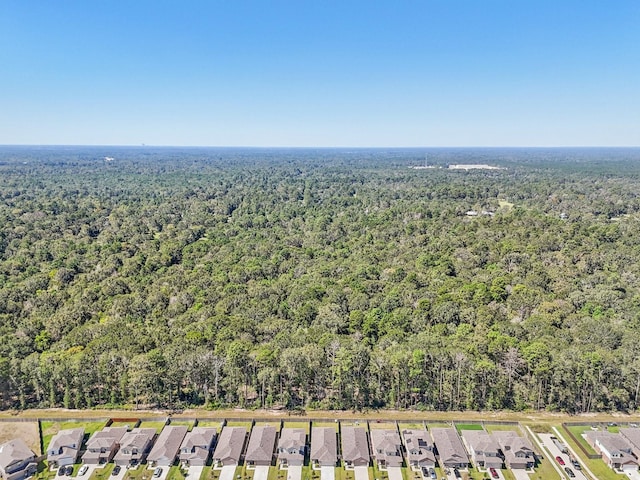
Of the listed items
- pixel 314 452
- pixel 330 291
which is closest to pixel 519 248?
pixel 330 291

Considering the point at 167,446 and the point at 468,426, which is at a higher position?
the point at 167,446

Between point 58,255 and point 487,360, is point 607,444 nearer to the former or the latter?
point 487,360

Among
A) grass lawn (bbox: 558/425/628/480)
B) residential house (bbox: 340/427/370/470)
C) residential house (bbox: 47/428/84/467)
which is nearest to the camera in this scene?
grass lawn (bbox: 558/425/628/480)

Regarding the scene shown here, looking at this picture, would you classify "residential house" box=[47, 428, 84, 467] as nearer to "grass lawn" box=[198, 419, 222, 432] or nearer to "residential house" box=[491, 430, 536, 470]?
"grass lawn" box=[198, 419, 222, 432]

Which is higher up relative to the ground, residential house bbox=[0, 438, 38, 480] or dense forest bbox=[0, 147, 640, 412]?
dense forest bbox=[0, 147, 640, 412]

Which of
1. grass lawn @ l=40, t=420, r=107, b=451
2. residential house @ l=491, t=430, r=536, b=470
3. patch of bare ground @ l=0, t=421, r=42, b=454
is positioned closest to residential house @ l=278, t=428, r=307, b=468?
residential house @ l=491, t=430, r=536, b=470

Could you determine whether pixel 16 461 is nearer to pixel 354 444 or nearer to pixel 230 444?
pixel 230 444

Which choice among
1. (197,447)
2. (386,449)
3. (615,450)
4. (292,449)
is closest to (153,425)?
(197,447)
